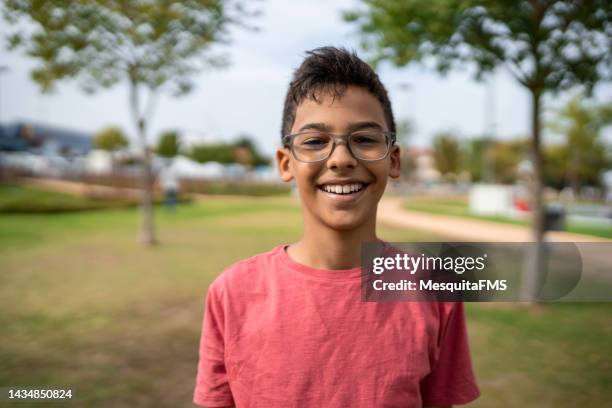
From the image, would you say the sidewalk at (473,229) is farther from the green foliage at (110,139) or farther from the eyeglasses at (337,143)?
the green foliage at (110,139)

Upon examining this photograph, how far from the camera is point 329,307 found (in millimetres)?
1307

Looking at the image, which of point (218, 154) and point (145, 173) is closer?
point (145, 173)

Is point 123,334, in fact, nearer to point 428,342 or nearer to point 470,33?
point 428,342

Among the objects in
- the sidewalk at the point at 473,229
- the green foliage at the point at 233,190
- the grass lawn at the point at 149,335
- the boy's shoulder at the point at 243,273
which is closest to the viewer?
the boy's shoulder at the point at 243,273

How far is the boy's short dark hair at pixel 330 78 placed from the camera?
4.38 ft

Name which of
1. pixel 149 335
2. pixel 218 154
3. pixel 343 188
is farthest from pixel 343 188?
pixel 218 154

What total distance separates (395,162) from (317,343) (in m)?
0.60

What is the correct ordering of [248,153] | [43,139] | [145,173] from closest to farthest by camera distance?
1. [145,173]
2. [43,139]
3. [248,153]

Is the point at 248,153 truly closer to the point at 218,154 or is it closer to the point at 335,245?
the point at 218,154

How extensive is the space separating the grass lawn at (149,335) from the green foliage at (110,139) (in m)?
36.1

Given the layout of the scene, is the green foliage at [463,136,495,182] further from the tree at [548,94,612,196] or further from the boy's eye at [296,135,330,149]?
the boy's eye at [296,135,330,149]

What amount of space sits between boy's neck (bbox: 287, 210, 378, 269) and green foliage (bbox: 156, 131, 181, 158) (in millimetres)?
52522

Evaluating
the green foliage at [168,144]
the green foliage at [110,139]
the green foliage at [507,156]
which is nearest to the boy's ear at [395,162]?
the green foliage at [110,139]

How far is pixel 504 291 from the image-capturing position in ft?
4.54
